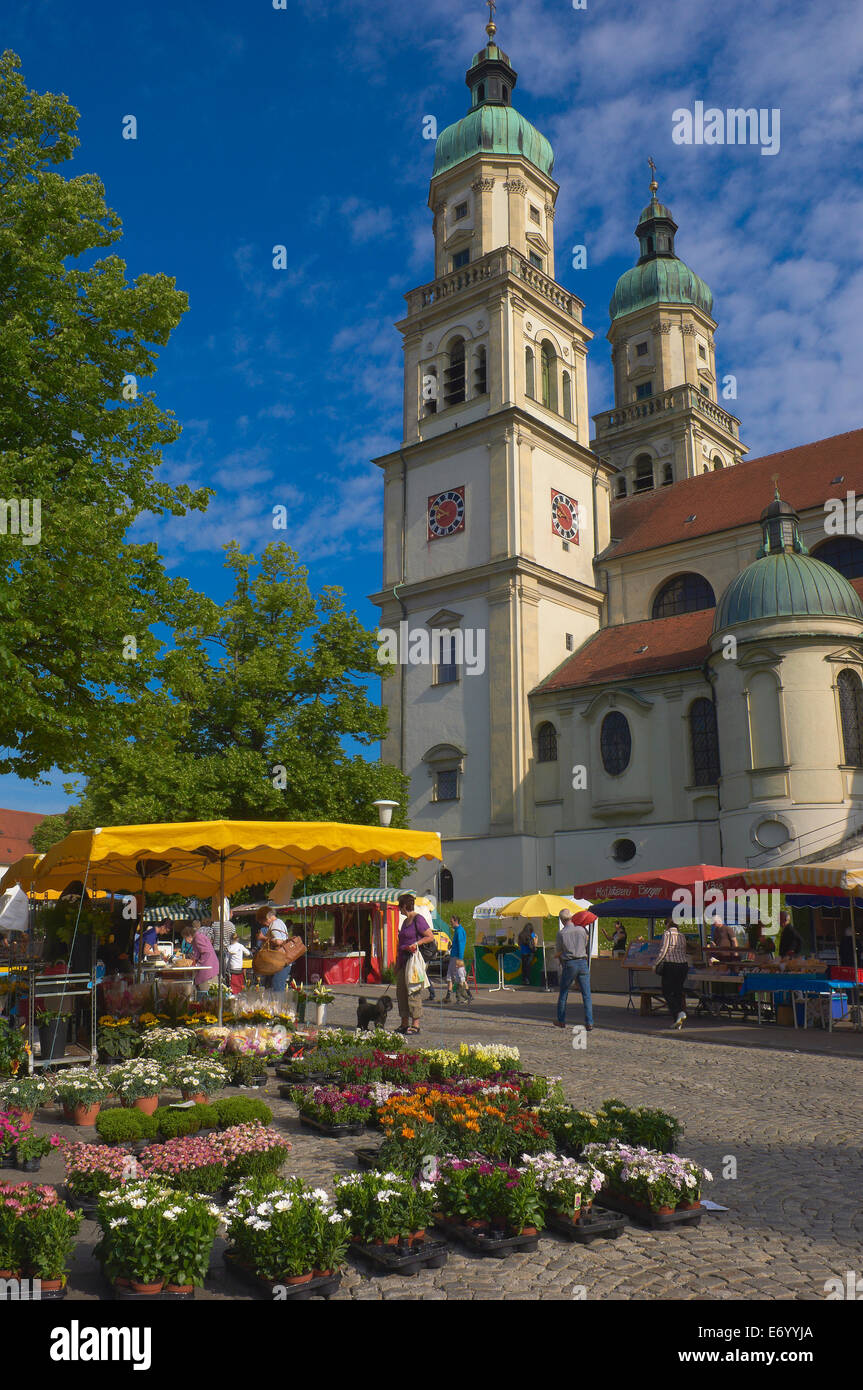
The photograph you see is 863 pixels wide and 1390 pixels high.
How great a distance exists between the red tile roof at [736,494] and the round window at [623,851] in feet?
44.5

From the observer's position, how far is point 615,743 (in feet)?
126

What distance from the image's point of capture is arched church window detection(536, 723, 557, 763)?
40.1 m

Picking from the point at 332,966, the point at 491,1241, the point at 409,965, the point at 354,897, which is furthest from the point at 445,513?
the point at 491,1241

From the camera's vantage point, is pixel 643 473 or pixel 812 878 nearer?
pixel 812 878

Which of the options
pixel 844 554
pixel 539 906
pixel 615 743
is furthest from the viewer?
pixel 844 554

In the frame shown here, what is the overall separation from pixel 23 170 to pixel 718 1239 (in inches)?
596

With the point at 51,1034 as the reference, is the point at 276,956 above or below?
above

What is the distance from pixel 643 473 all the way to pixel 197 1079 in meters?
52.6

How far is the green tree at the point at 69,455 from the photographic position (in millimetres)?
12844

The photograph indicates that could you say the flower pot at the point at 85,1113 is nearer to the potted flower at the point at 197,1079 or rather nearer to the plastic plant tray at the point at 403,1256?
the potted flower at the point at 197,1079

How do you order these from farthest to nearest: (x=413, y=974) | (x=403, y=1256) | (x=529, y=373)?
(x=529, y=373) → (x=413, y=974) → (x=403, y=1256)

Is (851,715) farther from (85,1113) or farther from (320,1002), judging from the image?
(85,1113)

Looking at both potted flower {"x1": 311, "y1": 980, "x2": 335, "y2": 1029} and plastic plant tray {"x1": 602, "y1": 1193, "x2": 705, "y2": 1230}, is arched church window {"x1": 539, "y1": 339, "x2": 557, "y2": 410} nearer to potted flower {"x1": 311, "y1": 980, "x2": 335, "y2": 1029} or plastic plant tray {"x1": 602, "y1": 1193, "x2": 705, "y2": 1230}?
potted flower {"x1": 311, "y1": 980, "x2": 335, "y2": 1029}
